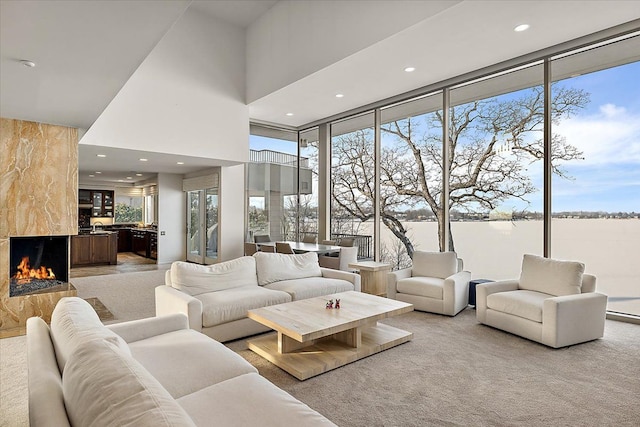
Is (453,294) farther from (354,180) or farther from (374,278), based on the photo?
(354,180)

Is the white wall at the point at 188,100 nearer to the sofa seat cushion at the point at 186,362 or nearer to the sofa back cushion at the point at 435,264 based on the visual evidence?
the sofa back cushion at the point at 435,264

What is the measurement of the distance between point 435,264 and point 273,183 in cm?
516

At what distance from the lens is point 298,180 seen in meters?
9.40

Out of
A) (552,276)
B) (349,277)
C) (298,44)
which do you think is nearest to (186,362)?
(349,277)

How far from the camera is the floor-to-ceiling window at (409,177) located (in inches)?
261

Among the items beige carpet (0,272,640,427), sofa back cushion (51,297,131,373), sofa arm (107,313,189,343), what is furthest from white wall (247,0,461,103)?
sofa back cushion (51,297,131,373)

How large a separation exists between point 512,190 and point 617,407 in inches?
146

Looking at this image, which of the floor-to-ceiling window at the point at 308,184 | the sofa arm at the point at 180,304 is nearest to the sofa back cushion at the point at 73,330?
the sofa arm at the point at 180,304

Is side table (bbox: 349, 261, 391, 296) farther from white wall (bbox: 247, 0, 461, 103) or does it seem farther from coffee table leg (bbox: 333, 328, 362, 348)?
white wall (bbox: 247, 0, 461, 103)

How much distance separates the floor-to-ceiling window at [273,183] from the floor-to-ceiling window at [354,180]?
131 cm

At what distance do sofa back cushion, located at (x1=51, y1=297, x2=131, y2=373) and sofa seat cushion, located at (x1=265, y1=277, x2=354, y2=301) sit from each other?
2.32 m

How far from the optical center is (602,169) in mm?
4832

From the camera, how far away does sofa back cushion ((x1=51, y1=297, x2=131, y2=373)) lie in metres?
1.68

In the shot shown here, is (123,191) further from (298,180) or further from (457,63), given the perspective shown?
(457,63)
